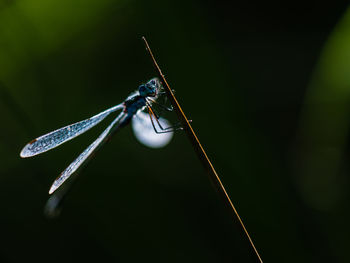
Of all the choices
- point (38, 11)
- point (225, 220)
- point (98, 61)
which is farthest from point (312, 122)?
point (38, 11)

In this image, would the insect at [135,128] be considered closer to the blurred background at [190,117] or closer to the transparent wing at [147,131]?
the transparent wing at [147,131]

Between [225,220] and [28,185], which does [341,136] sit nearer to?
[225,220]

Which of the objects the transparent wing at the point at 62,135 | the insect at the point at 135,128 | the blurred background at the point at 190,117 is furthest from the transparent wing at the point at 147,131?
the blurred background at the point at 190,117

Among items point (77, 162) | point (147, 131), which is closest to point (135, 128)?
point (147, 131)

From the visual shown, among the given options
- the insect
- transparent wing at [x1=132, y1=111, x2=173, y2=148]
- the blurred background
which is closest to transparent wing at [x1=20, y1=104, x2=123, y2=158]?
the insect

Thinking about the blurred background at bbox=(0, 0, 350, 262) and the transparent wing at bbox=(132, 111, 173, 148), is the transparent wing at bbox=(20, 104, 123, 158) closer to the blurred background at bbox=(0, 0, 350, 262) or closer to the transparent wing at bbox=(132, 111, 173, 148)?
the transparent wing at bbox=(132, 111, 173, 148)

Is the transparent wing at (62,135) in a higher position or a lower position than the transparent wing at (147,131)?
higher

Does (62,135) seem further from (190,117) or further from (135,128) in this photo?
(190,117)
